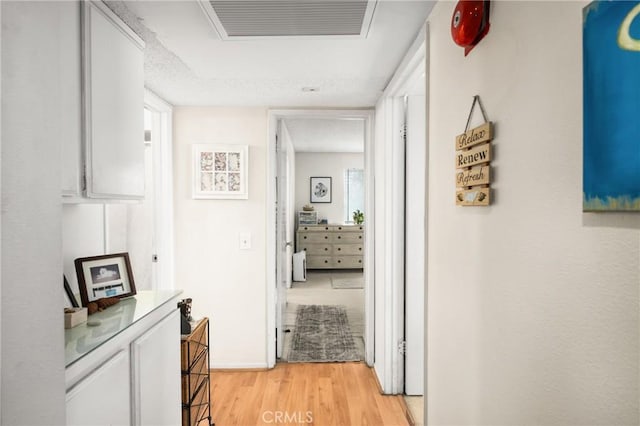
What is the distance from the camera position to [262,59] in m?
2.19

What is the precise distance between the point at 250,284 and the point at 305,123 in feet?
8.08

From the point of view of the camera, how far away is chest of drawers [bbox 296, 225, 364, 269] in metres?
7.36

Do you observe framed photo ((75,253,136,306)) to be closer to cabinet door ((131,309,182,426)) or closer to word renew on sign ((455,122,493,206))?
cabinet door ((131,309,182,426))

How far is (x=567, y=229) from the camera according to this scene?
780 millimetres

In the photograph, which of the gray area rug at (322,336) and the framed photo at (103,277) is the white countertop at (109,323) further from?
the gray area rug at (322,336)

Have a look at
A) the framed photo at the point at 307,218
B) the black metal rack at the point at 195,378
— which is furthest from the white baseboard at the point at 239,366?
the framed photo at the point at 307,218

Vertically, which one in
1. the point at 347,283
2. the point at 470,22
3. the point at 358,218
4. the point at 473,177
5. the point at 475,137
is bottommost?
the point at 347,283

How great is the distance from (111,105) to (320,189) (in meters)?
6.20

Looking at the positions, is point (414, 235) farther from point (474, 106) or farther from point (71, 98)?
point (71, 98)

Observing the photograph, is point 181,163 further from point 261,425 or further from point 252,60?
point 261,425

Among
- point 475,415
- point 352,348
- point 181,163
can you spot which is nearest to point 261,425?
point 352,348

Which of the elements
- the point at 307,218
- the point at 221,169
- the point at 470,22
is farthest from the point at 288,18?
the point at 307,218

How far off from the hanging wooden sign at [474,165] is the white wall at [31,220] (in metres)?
1.18

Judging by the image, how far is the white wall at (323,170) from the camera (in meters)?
7.69
